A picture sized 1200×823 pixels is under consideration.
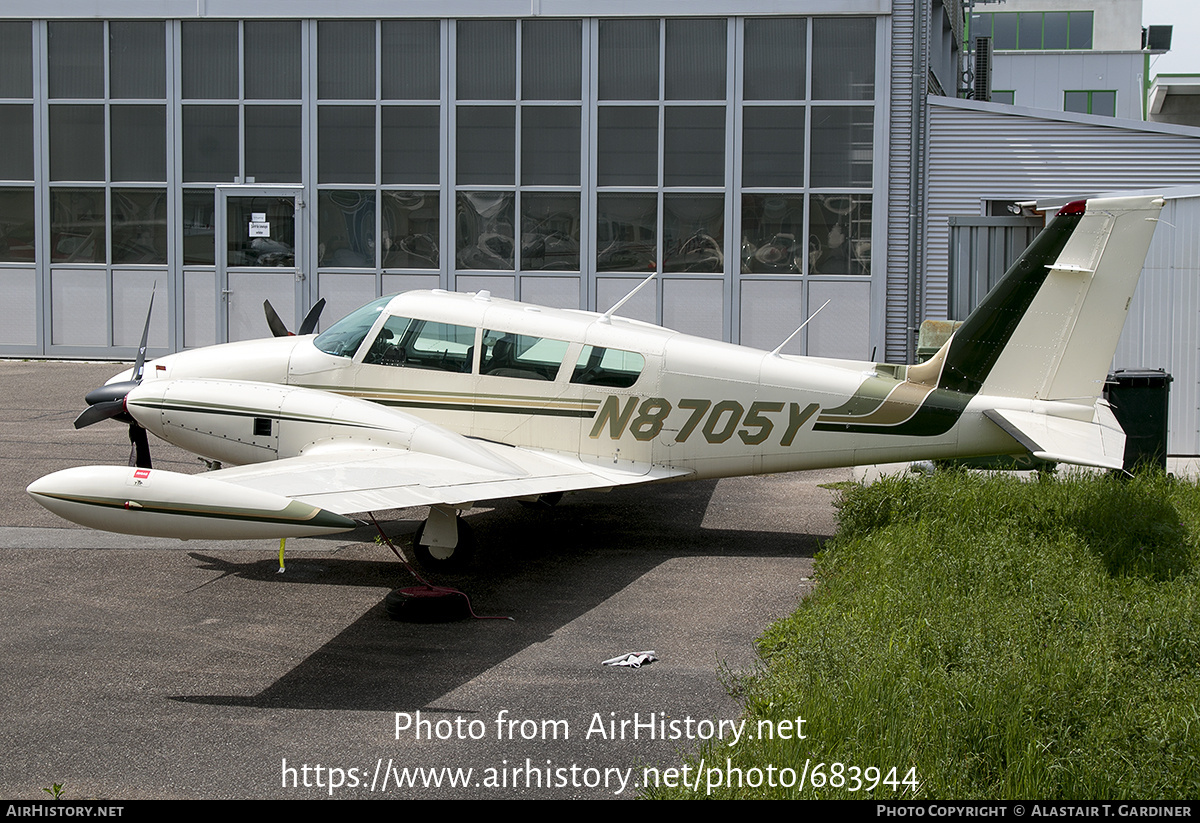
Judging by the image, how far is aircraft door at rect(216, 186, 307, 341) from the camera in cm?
2123

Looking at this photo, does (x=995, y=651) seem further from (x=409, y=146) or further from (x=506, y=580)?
(x=409, y=146)

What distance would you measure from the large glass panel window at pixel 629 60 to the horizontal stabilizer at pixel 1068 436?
496 inches

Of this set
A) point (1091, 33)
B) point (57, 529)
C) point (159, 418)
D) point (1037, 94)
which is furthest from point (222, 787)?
point (1091, 33)

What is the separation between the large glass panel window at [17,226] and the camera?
21766 mm

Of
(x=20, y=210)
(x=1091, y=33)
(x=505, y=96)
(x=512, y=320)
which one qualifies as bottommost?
(x=512, y=320)

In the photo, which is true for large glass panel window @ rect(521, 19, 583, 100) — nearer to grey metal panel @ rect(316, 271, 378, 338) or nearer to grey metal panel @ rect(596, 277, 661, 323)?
grey metal panel @ rect(596, 277, 661, 323)

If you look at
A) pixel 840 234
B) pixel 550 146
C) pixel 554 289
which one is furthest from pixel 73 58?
pixel 840 234

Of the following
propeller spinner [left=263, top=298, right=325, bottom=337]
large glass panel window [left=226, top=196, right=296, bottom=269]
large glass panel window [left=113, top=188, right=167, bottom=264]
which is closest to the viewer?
propeller spinner [left=263, top=298, right=325, bottom=337]

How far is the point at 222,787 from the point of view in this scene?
564cm

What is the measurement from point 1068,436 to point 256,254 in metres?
16.2

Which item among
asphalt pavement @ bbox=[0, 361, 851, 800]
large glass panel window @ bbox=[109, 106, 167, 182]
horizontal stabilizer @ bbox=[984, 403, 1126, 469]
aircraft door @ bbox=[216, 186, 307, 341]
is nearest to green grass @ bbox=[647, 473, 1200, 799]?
asphalt pavement @ bbox=[0, 361, 851, 800]

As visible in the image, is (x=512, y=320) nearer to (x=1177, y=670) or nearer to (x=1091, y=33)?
(x=1177, y=670)

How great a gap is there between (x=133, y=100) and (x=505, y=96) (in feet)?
23.1

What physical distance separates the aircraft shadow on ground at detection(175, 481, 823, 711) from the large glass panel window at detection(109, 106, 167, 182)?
43.0 feet
